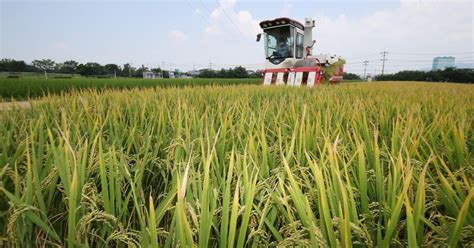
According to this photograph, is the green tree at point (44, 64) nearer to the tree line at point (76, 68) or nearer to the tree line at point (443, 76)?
the tree line at point (76, 68)

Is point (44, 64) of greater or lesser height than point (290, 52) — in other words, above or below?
above

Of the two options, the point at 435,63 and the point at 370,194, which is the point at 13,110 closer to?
the point at 370,194

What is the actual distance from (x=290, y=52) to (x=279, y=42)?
64 cm

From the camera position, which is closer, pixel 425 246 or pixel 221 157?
pixel 425 246

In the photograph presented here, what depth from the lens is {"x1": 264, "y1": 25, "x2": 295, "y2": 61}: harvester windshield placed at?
30.2ft

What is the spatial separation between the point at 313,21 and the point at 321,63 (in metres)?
1.97

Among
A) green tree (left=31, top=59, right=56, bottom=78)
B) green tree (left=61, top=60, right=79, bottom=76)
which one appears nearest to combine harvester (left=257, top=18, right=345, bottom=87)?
green tree (left=61, top=60, right=79, bottom=76)

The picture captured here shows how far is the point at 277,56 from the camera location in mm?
9664

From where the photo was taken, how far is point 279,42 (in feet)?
31.4

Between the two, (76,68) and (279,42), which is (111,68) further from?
(279,42)

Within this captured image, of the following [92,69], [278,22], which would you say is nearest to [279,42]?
[278,22]

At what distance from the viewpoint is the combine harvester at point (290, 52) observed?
334 inches

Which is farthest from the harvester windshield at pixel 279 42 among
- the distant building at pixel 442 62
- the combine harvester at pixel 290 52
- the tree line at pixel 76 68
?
the distant building at pixel 442 62

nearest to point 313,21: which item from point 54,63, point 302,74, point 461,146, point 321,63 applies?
point 321,63
